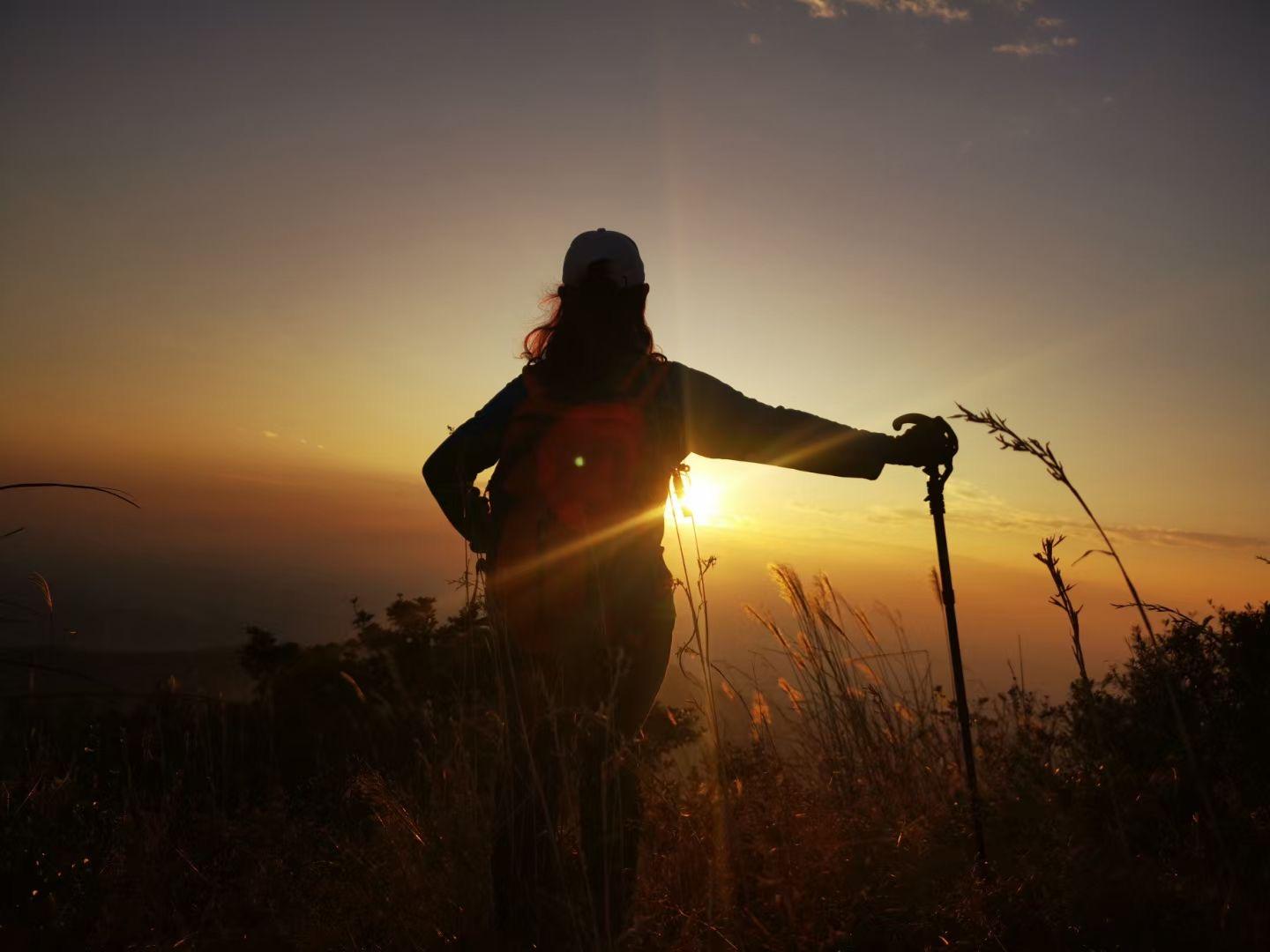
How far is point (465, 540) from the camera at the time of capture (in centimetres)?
290

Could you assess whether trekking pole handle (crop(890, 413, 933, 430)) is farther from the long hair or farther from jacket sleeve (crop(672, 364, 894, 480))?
the long hair

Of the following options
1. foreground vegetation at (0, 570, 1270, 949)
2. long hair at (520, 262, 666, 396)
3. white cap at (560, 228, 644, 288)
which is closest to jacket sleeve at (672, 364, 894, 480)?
long hair at (520, 262, 666, 396)

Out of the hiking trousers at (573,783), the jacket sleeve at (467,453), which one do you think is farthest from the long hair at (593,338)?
the hiking trousers at (573,783)

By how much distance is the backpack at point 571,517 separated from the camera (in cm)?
248

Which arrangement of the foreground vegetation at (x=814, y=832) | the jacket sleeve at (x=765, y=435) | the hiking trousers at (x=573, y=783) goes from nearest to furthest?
the hiking trousers at (x=573, y=783)
the foreground vegetation at (x=814, y=832)
the jacket sleeve at (x=765, y=435)

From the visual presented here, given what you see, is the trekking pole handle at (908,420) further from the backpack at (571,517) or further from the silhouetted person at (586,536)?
the backpack at (571,517)

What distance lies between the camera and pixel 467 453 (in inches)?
115

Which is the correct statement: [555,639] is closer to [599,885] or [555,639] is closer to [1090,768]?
[599,885]

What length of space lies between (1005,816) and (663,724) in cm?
477

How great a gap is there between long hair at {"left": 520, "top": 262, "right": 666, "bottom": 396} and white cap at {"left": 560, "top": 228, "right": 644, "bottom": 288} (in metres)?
0.03

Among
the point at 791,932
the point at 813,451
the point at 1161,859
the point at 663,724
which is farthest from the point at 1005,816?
the point at 663,724

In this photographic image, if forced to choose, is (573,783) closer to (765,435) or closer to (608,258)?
(765,435)

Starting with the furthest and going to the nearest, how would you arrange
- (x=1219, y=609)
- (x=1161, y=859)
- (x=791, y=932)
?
(x=1219, y=609) < (x=1161, y=859) < (x=791, y=932)

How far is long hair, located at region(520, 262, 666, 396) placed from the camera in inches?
106
